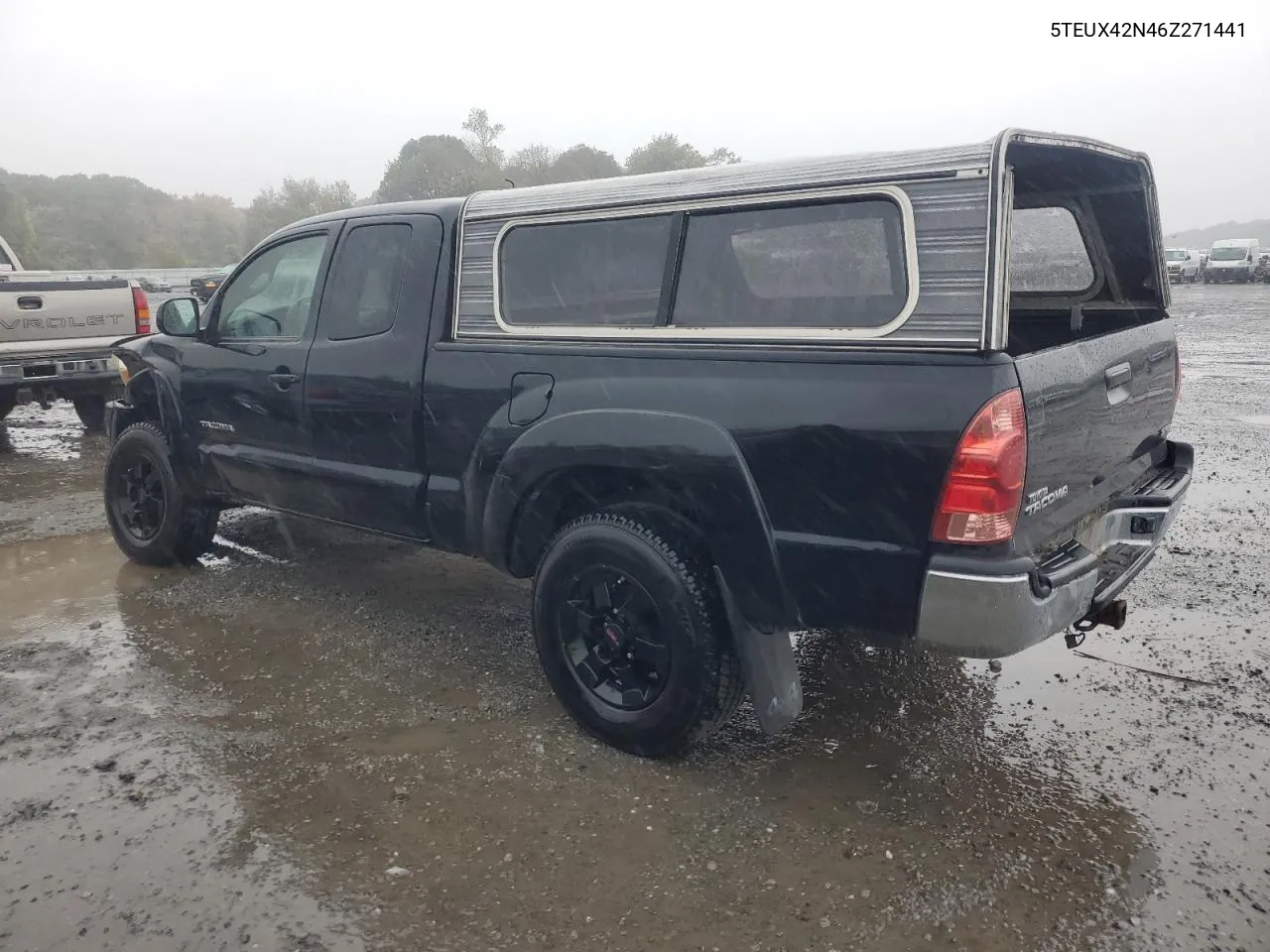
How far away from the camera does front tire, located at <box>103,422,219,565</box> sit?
498cm

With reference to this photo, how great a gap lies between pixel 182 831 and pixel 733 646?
175 centimetres

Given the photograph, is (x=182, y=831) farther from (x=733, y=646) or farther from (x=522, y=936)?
(x=733, y=646)

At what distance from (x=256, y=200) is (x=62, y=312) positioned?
93345mm

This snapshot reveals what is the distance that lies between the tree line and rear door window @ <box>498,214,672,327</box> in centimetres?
6174

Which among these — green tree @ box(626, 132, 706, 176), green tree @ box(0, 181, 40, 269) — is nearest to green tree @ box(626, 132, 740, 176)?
green tree @ box(626, 132, 706, 176)

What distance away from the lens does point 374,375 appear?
154 inches

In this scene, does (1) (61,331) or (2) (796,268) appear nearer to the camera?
(2) (796,268)

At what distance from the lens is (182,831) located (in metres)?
2.86

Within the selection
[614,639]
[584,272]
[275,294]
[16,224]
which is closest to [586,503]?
[614,639]

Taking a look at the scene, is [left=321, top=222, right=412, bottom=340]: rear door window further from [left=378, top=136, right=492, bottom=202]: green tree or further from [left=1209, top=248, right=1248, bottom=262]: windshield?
[left=378, top=136, right=492, bottom=202]: green tree

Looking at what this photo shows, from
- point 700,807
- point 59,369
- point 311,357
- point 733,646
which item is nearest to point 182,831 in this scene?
point 700,807

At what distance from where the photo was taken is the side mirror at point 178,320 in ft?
15.8

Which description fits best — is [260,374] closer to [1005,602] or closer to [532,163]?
[1005,602]

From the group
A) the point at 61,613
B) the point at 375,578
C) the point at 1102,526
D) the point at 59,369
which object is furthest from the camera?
the point at 59,369
